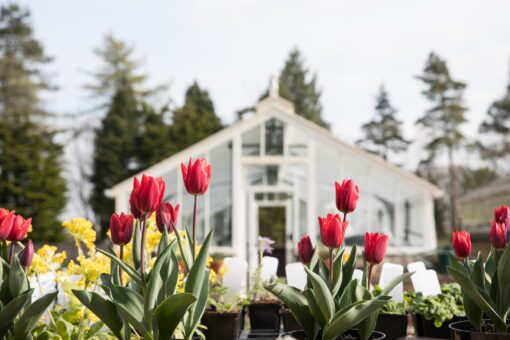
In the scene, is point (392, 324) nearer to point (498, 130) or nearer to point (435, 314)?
point (435, 314)

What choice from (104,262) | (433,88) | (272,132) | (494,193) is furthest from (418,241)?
(433,88)

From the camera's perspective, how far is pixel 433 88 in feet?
94.6

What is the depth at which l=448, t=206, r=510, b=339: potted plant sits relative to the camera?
5.67 feet

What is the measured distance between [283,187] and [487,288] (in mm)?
10878

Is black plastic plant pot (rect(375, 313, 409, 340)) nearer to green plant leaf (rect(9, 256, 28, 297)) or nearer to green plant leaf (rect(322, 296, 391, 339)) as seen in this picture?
green plant leaf (rect(322, 296, 391, 339))

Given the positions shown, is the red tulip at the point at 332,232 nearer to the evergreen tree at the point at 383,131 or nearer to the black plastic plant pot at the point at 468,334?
the black plastic plant pot at the point at 468,334

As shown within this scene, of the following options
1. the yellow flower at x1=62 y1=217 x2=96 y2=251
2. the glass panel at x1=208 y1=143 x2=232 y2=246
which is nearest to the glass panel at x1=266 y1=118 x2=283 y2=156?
the glass panel at x1=208 y1=143 x2=232 y2=246

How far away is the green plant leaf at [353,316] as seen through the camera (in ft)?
5.21

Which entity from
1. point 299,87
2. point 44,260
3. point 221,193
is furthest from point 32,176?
point 299,87

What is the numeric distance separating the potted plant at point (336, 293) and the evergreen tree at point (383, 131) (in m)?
30.4

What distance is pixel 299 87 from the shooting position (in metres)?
33.0

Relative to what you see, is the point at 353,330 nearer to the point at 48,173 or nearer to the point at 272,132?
the point at 272,132

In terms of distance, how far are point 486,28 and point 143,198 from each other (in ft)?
108

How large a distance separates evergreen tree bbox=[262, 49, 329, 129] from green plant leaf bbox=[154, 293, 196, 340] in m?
30.4
